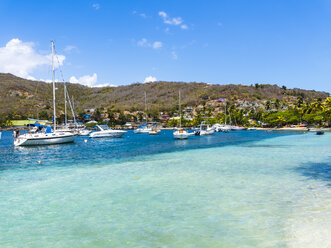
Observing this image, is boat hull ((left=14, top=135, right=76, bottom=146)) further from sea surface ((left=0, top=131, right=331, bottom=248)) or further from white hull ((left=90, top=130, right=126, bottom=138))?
sea surface ((left=0, top=131, right=331, bottom=248))

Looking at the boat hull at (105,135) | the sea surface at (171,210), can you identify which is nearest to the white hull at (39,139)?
the boat hull at (105,135)

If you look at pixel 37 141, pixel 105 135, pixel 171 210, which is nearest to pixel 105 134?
pixel 105 135

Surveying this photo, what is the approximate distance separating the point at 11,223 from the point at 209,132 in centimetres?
7386

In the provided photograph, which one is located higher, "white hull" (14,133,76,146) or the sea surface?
"white hull" (14,133,76,146)

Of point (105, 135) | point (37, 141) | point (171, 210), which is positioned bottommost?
point (171, 210)

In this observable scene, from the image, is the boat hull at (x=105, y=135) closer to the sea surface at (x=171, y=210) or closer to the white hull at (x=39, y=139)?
the white hull at (x=39, y=139)

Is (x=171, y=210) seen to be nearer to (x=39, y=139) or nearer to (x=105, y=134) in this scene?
(x=39, y=139)

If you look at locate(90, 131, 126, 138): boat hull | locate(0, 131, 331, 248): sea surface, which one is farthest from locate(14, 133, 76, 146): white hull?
locate(0, 131, 331, 248): sea surface

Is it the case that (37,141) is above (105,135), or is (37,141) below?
above

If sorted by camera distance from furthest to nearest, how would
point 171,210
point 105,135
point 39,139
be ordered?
point 105,135, point 39,139, point 171,210

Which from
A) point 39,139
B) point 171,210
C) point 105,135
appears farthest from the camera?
point 105,135

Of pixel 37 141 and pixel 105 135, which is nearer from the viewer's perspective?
pixel 37 141

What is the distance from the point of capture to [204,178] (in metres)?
16.3

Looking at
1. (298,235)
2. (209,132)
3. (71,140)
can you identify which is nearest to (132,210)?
(298,235)
